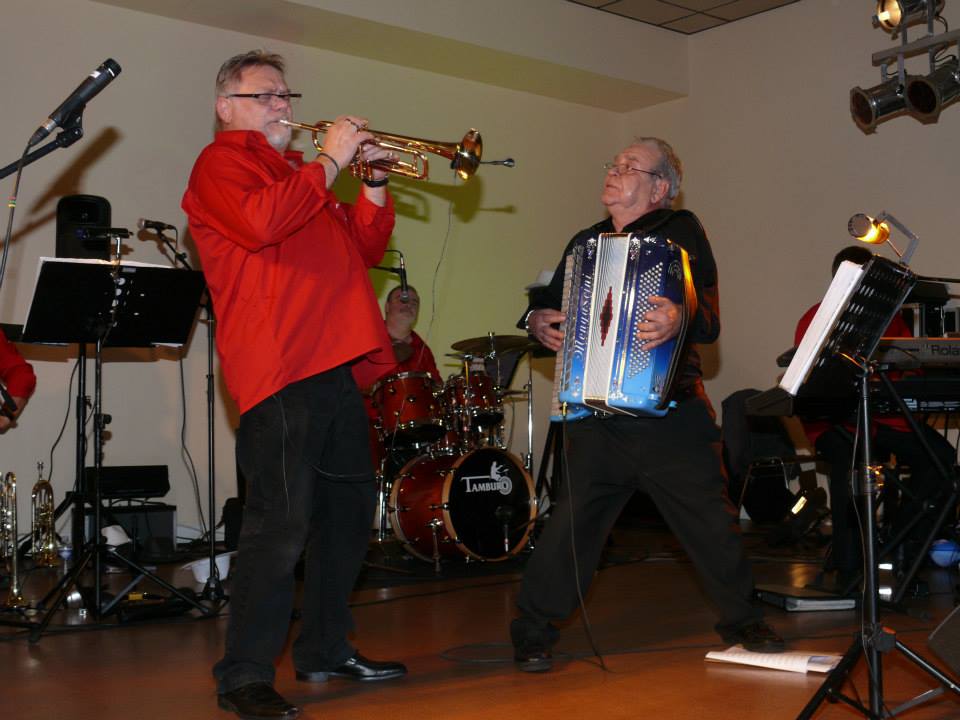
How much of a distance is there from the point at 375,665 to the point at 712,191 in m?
6.12

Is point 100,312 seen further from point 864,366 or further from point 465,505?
point 864,366

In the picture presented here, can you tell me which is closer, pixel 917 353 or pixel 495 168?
pixel 917 353

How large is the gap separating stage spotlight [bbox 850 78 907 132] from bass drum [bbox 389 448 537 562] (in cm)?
364

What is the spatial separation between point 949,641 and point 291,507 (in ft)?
6.02

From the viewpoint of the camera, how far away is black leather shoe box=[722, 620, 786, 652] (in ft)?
11.8

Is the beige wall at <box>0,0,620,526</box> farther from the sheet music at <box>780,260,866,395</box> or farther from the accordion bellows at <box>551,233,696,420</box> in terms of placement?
the sheet music at <box>780,260,866,395</box>

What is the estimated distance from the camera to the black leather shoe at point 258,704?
2990 millimetres

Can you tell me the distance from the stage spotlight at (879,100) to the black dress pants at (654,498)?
4.61 metres

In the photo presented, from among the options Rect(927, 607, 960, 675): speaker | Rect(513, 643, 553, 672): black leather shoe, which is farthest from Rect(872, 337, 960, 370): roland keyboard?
Rect(513, 643, 553, 672): black leather shoe

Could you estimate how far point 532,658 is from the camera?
360 centimetres

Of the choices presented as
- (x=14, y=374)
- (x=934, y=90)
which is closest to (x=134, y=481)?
(x=14, y=374)

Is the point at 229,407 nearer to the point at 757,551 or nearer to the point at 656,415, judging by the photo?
the point at 757,551

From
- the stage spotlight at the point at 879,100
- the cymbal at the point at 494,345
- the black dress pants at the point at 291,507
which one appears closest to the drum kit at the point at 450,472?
the cymbal at the point at 494,345

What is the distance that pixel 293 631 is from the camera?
14.3ft
